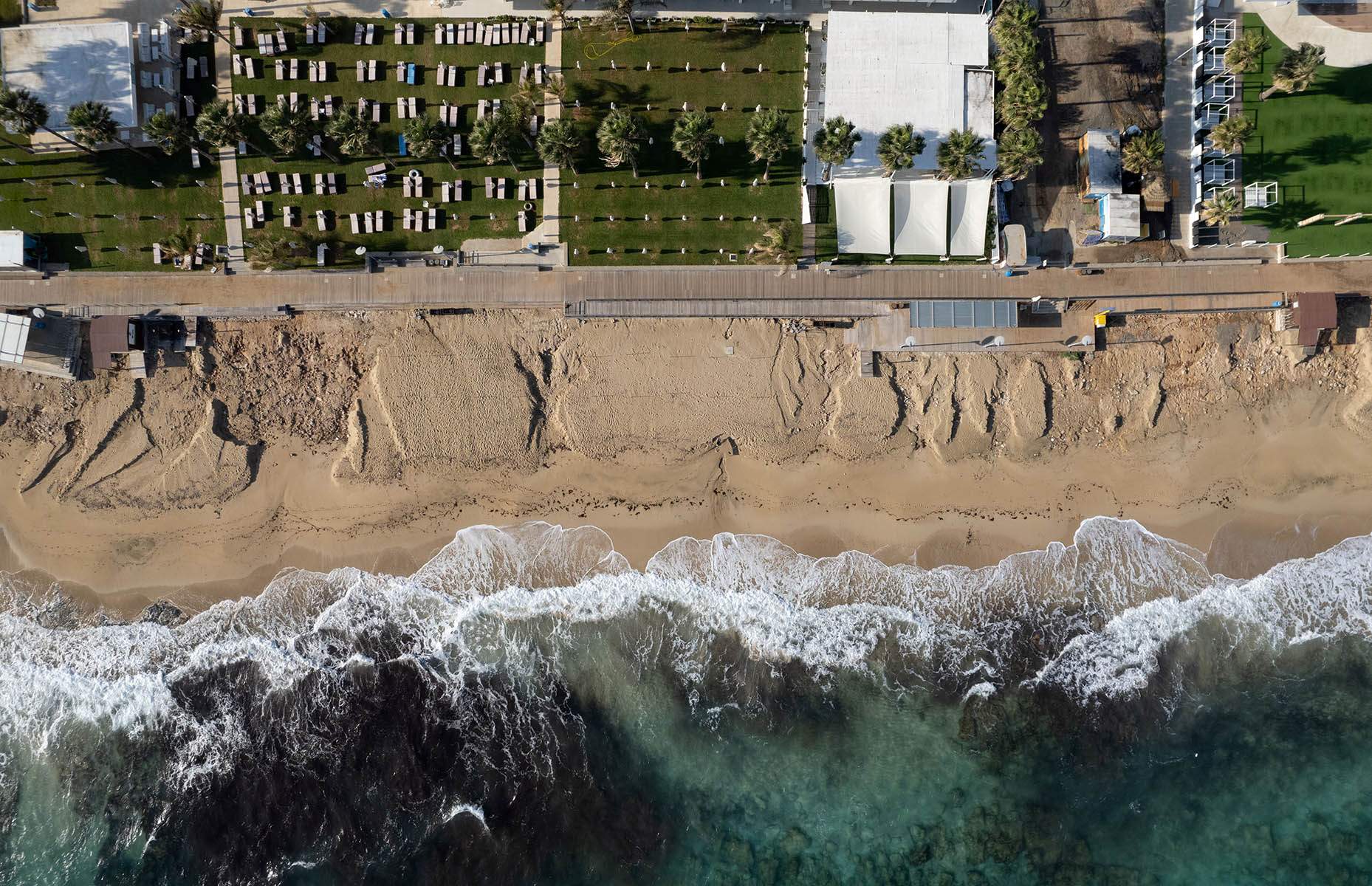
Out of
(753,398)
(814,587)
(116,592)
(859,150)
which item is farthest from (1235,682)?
(116,592)

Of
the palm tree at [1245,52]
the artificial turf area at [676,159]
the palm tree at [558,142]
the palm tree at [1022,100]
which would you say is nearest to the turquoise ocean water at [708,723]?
the artificial turf area at [676,159]

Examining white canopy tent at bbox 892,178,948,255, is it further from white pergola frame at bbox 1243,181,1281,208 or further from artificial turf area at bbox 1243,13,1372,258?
artificial turf area at bbox 1243,13,1372,258

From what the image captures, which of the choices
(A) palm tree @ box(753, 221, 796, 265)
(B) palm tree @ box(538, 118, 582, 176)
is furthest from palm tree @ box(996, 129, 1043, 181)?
(B) palm tree @ box(538, 118, 582, 176)

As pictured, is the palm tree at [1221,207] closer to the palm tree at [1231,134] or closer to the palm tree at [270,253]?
the palm tree at [1231,134]

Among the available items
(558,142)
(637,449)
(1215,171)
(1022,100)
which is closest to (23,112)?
(558,142)

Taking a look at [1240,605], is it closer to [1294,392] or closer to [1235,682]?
[1235,682]
